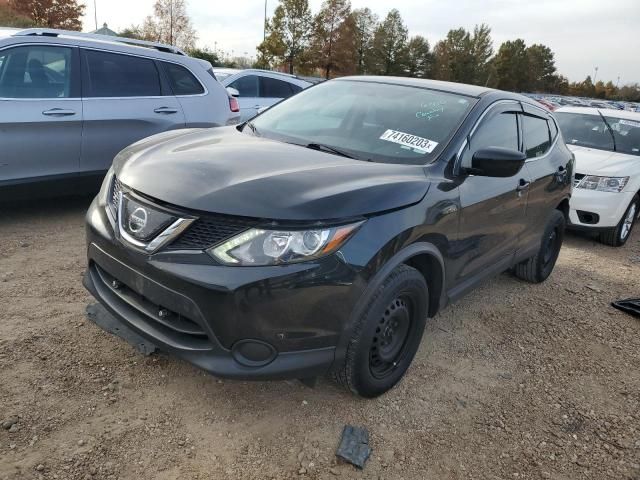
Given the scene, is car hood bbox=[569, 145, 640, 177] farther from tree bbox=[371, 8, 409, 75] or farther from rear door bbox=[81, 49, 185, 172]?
tree bbox=[371, 8, 409, 75]

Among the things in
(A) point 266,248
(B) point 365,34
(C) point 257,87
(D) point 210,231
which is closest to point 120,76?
(D) point 210,231

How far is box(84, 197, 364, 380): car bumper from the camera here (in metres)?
2.15

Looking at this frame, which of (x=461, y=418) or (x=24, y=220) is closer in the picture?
(x=461, y=418)

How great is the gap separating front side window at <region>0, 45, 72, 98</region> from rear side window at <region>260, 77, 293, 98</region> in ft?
17.8

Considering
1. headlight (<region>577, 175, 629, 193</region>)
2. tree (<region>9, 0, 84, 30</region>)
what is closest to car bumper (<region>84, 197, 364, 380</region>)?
headlight (<region>577, 175, 629, 193</region>)

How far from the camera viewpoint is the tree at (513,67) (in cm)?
7606

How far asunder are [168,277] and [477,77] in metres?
70.0

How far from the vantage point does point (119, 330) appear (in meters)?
2.95

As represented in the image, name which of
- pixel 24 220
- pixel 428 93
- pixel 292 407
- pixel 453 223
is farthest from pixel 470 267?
pixel 24 220

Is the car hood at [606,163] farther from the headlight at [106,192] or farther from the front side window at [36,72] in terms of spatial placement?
the front side window at [36,72]

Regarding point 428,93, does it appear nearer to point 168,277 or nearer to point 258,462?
point 168,277

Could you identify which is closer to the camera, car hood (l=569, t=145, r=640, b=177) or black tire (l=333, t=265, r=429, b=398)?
black tire (l=333, t=265, r=429, b=398)

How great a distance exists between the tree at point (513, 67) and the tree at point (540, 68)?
1.12 metres

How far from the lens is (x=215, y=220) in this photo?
7.23 feet
